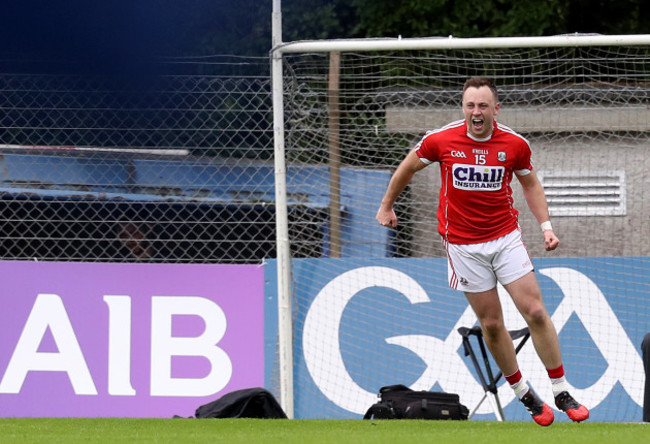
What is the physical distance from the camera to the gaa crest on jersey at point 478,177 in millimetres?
6629

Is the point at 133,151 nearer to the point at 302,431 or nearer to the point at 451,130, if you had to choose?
the point at 451,130

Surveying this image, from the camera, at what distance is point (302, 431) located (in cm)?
618

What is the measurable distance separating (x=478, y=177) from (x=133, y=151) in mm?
3885

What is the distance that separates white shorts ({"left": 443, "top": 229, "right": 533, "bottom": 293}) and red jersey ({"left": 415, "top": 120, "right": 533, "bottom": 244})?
48 millimetres

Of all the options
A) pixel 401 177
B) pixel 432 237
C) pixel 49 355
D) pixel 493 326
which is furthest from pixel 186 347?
pixel 493 326

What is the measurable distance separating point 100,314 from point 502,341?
11.9 ft

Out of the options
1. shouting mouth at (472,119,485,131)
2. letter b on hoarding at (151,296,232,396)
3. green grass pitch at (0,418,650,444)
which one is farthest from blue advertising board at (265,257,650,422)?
shouting mouth at (472,119,485,131)

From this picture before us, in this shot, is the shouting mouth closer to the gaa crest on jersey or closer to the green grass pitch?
the gaa crest on jersey

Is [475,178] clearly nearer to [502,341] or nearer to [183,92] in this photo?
[502,341]

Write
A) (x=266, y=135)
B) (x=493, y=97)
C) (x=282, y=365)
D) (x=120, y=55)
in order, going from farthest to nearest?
(x=120, y=55)
(x=266, y=135)
(x=282, y=365)
(x=493, y=97)

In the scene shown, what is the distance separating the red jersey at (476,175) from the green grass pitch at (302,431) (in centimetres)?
113

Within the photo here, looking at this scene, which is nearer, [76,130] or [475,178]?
[475,178]

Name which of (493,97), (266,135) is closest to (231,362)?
(266,135)

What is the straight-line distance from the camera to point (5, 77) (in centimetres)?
940
